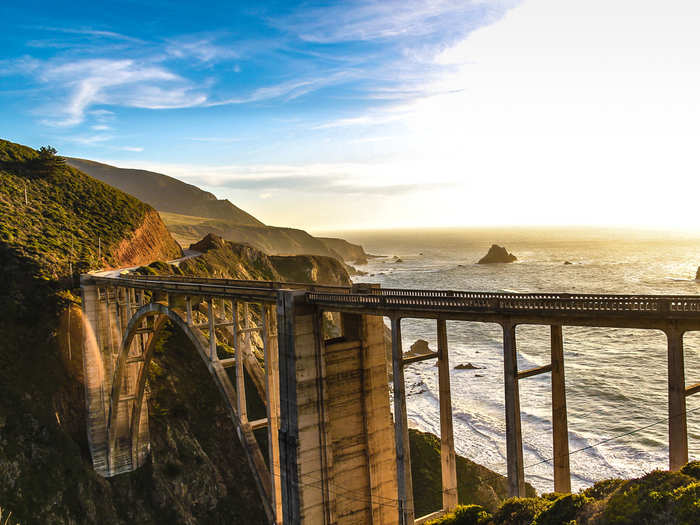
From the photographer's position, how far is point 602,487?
15648 millimetres

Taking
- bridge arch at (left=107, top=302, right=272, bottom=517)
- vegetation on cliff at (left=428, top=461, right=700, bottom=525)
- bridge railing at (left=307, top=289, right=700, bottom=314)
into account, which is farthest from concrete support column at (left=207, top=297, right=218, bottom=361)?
vegetation on cliff at (left=428, top=461, right=700, bottom=525)

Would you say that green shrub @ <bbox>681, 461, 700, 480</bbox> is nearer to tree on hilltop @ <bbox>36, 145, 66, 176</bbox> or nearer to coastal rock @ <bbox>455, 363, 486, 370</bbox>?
coastal rock @ <bbox>455, 363, 486, 370</bbox>

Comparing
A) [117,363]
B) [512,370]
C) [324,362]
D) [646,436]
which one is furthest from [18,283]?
[646,436]

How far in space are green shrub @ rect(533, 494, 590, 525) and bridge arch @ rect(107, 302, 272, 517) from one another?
13901 millimetres

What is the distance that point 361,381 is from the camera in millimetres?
23188

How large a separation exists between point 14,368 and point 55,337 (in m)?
3.58

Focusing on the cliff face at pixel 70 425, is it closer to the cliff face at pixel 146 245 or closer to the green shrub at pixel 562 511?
the cliff face at pixel 146 245

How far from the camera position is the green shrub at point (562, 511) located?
14805 mm

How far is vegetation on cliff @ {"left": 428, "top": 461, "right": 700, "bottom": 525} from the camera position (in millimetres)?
12570

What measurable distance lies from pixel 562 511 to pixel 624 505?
1968 mm

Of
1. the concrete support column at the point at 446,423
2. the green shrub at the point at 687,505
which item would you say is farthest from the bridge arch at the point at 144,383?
the green shrub at the point at 687,505

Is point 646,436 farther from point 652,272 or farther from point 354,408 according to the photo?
point 652,272

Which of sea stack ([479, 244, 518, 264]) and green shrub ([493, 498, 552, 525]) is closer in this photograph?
green shrub ([493, 498, 552, 525])

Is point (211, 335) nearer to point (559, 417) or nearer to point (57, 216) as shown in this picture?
point (559, 417)
